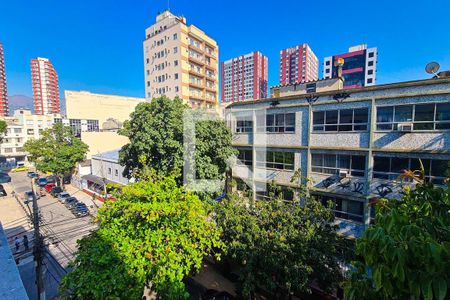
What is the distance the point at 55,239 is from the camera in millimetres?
17391

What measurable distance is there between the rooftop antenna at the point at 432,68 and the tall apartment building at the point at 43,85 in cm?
13326

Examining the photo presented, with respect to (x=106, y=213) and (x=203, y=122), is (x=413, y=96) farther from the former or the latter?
(x=106, y=213)

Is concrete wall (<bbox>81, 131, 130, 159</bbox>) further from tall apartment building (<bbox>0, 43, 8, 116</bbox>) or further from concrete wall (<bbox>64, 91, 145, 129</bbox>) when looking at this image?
tall apartment building (<bbox>0, 43, 8, 116</bbox>)

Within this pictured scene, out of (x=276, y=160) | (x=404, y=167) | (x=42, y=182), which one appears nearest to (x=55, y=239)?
(x=276, y=160)

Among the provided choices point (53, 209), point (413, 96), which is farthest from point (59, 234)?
point (413, 96)

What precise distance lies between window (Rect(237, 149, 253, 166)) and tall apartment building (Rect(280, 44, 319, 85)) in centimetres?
9450

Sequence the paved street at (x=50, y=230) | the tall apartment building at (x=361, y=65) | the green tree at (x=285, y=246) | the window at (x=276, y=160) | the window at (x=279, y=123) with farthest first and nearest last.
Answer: the tall apartment building at (x=361, y=65) → the window at (x=276, y=160) → the window at (x=279, y=123) → the paved street at (x=50, y=230) → the green tree at (x=285, y=246)

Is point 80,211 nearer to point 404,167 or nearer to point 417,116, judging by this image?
point 404,167

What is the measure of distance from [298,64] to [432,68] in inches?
3915

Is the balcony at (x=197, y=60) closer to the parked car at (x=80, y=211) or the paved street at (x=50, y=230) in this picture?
the paved street at (x=50, y=230)

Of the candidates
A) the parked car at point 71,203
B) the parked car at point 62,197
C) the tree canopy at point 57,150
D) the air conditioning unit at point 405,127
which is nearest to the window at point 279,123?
the air conditioning unit at point 405,127

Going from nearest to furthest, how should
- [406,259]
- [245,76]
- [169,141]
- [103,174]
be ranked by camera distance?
[406,259], [169,141], [103,174], [245,76]

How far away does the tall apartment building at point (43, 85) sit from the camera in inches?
4045

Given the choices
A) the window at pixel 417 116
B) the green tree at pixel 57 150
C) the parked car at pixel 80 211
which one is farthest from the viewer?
the green tree at pixel 57 150
